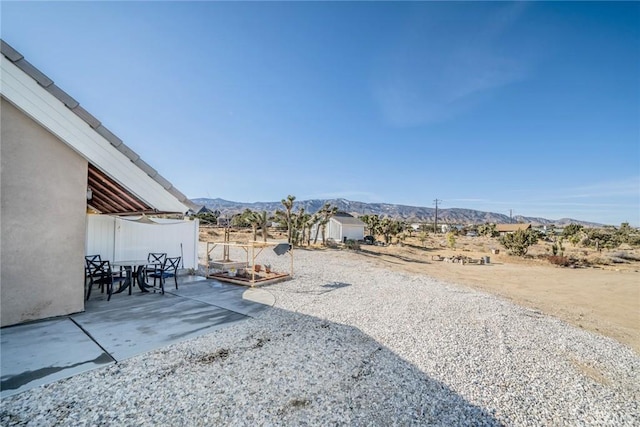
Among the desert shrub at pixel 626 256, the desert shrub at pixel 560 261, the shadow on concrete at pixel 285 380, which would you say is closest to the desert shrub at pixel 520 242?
the desert shrub at pixel 560 261

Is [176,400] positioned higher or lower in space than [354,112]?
lower

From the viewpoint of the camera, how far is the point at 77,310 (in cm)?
573

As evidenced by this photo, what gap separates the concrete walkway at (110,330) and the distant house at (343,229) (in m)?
25.9

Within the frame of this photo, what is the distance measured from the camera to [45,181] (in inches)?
201

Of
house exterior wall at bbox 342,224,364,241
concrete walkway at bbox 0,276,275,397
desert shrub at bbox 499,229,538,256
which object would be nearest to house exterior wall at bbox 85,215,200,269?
concrete walkway at bbox 0,276,275,397

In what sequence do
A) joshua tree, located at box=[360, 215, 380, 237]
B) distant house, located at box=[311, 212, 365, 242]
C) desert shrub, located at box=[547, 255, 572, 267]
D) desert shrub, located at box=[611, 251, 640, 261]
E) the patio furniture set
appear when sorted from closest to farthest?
the patio furniture set → desert shrub, located at box=[547, 255, 572, 267] → desert shrub, located at box=[611, 251, 640, 261] → distant house, located at box=[311, 212, 365, 242] → joshua tree, located at box=[360, 215, 380, 237]

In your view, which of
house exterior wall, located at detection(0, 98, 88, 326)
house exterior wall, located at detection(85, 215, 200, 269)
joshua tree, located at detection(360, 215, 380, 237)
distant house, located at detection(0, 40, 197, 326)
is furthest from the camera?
joshua tree, located at detection(360, 215, 380, 237)

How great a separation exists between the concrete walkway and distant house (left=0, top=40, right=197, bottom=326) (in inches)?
22.9

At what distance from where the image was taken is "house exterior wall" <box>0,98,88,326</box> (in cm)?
478

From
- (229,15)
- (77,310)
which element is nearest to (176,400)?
(77,310)

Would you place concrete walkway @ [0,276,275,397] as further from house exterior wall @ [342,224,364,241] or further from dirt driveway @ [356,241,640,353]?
house exterior wall @ [342,224,364,241]

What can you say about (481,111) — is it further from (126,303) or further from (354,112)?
(126,303)

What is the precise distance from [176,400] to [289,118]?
51.1 feet

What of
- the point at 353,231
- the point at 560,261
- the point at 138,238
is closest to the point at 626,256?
the point at 560,261
